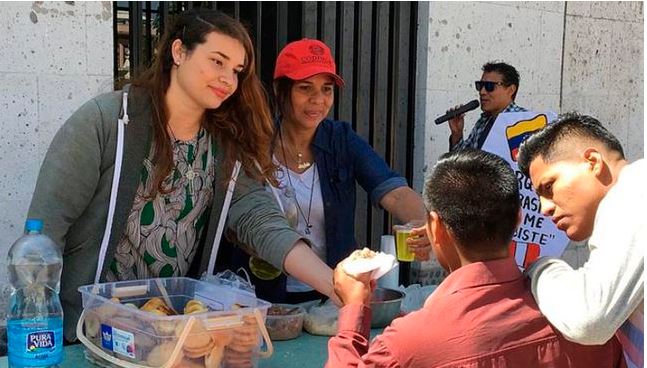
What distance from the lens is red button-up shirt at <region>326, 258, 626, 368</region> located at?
149 centimetres

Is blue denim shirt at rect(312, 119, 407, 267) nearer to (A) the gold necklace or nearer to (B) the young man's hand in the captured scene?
(A) the gold necklace

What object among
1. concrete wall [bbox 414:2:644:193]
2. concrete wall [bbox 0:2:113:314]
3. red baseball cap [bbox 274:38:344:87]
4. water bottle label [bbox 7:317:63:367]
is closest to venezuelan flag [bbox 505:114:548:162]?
concrete wall [bbox 414:2:644:193]

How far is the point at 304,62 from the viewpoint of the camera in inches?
117

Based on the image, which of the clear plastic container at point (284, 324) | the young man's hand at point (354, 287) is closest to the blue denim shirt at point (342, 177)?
the clear plastic container at point (284, 324)

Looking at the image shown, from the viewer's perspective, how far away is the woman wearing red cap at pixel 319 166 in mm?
2949

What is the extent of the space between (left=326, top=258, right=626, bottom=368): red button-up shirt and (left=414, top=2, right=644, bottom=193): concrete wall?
356 centimetres

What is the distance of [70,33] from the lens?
12.1ft

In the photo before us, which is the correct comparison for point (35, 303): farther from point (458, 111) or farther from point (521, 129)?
point (458, 111)

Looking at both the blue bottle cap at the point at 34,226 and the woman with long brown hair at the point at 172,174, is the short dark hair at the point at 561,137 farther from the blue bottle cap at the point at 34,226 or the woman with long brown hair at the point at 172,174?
the blue bottle cap at the point at 34,226

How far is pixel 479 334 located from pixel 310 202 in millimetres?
1533

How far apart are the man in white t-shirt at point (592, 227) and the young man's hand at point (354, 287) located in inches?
14.6

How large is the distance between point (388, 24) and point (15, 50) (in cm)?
239

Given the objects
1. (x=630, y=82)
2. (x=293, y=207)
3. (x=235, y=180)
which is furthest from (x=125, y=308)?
(x=630, y=82)

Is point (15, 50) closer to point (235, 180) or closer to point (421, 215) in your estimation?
point (235, 180)
